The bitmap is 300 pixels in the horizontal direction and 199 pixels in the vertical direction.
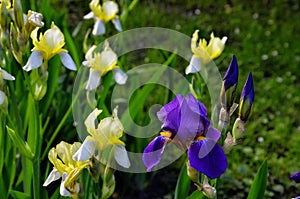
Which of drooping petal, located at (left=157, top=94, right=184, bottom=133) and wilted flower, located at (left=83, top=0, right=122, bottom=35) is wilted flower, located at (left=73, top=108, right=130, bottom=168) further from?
wilted flower, located at (left=83, top=0, right=122, bottom=35)

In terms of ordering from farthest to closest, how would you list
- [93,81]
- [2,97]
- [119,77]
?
[119,77]
[93,81]
[2,97]

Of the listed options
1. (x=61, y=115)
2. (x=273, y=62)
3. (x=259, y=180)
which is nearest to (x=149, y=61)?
(x=273, y=62)

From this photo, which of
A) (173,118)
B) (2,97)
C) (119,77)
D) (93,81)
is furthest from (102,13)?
(173,118)

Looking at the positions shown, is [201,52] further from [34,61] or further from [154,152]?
[154,152]

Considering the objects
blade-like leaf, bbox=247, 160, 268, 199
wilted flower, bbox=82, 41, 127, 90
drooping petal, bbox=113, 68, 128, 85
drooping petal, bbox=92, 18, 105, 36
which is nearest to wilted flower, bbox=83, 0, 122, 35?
drooping petal, bbox=92, 18, 105, 36

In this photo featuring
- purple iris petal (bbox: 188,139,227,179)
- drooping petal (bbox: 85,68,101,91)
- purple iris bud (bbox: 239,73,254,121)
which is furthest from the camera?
drooping petal (bbox: 85,68,101,91)

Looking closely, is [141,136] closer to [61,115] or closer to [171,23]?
[61,115]

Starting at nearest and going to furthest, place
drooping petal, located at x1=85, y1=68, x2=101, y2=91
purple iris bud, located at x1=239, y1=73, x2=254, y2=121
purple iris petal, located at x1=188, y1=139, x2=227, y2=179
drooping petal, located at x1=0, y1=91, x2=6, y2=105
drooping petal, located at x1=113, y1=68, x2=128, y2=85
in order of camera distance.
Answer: purple iris petal, located at x1=188, y1=139, x2=227, y2=179 → purple iris bud, located at x1=239, y1=73, x2=254, y2=121 → drooping petal, located at x1=0, y1=91, x2=6, y2=105 → drooping petal, located at x1=85, y1=68, x2=101, y2=91 → drooping petal, located at x1=113, y1=68, x2=128, y2=85
